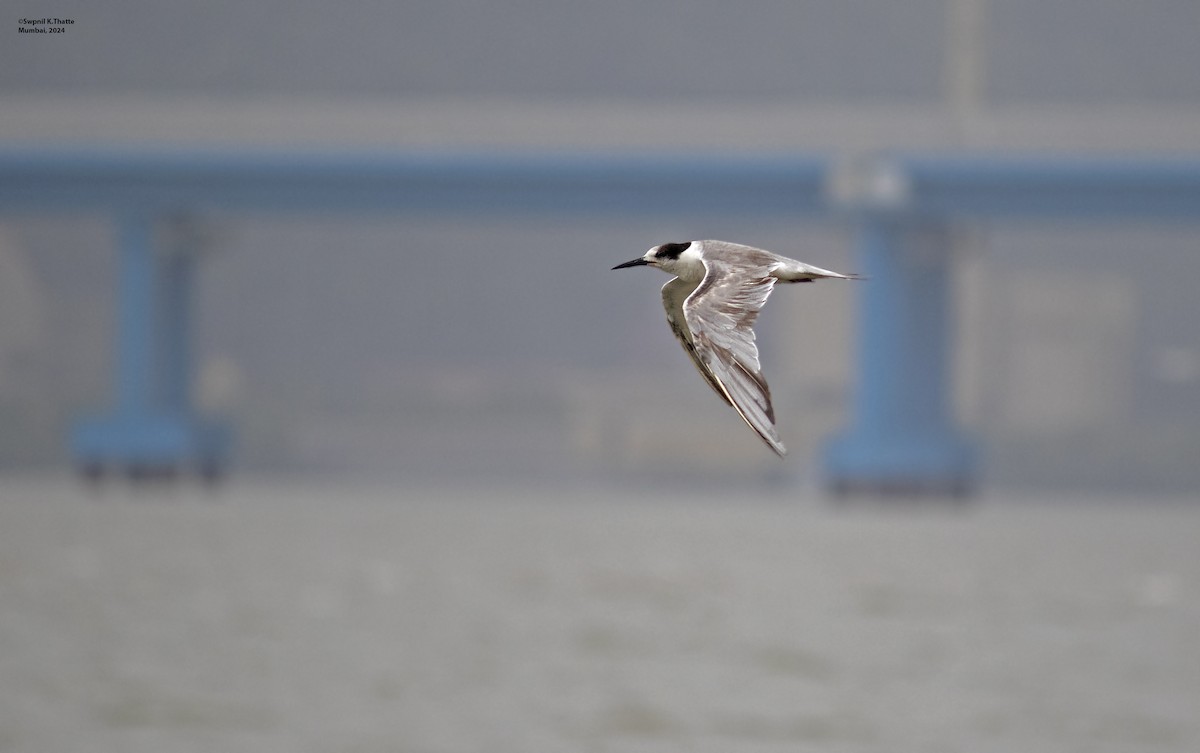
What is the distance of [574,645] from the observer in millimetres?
76750

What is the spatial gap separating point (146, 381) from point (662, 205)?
2742 cm

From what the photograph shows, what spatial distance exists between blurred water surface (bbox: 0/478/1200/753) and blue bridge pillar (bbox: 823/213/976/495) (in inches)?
190

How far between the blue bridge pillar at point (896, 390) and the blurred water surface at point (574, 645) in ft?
15.8

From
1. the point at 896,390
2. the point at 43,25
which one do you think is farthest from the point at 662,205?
the point at 43,25

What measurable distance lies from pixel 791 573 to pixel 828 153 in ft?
73.6

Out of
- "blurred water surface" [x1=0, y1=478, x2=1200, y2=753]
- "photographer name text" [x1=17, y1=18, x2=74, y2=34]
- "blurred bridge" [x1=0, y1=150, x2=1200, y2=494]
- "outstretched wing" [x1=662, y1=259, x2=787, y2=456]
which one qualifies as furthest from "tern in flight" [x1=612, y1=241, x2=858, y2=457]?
"blurred bridge" [x1=0, y1=150, x2=1200, y2=494]

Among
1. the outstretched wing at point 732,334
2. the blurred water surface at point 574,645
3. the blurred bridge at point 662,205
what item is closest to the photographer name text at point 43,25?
the outstretched wing at point 732,334

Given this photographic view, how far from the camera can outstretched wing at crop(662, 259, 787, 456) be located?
6.58m

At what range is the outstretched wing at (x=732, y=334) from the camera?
6582 mm

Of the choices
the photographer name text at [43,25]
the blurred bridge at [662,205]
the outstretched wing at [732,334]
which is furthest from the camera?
the blurred bridge at [662,205]

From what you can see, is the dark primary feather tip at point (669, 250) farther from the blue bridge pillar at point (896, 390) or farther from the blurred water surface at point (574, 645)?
the blue bridge pillar at point (896, 390)

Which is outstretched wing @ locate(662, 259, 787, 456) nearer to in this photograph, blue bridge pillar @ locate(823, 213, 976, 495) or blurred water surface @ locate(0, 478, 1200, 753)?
blurred water surface @ locate(0, 478, 1200, 753)

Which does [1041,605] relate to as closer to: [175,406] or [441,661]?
[441,661]

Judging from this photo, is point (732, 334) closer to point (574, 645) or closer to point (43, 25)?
point (43, 25)
